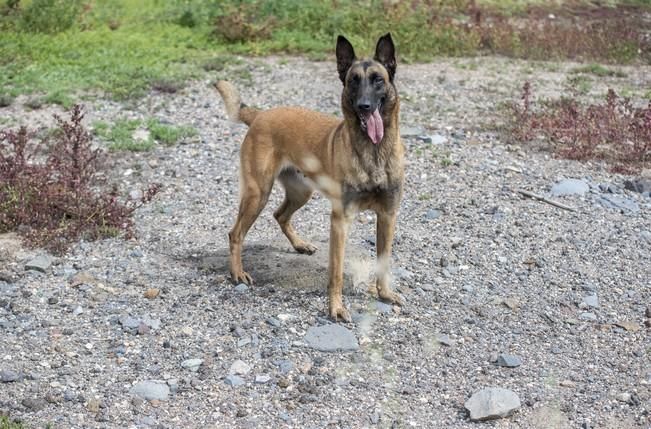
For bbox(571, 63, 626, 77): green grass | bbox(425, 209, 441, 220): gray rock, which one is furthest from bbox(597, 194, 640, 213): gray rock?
bbox(571, 63, 626, 77): green grass

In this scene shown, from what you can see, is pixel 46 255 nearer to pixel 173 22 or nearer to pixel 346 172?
pixel 346 172

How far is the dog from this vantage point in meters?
6.12

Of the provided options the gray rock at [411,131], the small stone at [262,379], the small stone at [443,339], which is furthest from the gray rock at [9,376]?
the gray rock at [411,131]

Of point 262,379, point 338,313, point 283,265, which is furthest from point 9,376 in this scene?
point 283,265

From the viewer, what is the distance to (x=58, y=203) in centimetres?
779

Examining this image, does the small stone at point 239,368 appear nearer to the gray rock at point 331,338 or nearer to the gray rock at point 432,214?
the gray rock at point 331,338

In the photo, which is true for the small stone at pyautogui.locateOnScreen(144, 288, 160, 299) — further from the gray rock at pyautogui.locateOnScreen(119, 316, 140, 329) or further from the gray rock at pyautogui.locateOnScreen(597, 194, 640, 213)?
the gray rock at pyautogui.locateOnScreen(597, 194, 640, 213)

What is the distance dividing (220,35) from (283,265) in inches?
282

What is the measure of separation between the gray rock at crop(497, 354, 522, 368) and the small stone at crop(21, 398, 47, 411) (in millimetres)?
2644

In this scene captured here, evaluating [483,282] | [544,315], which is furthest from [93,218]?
[544,315]

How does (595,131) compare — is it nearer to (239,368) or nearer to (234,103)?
(234,103)

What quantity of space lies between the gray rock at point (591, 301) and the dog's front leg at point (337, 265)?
1701mm

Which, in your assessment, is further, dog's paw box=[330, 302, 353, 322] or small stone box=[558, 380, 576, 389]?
dog's paw box=[330, 302, 353, 322]

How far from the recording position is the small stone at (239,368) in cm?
565
